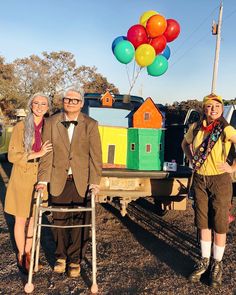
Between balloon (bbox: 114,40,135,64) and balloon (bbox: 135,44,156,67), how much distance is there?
17 centimetres

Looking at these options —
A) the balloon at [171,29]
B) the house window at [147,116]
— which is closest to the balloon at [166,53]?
the balloon at [171,29]

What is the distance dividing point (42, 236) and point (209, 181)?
2724mm

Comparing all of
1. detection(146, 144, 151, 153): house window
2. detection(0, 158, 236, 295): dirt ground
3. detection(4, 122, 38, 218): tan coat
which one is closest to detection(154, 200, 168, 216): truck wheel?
detection(0, 158, 236, 295): dirt ground

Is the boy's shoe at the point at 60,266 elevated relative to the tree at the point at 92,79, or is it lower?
lower

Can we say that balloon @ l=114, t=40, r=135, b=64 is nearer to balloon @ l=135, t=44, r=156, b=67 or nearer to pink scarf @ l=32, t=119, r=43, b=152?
balloon @ l=135, t=44, r=156, b=67

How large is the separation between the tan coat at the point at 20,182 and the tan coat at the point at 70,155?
0.18m

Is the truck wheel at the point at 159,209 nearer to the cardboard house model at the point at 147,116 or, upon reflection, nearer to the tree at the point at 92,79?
the cardboard house model at the point at 147,116

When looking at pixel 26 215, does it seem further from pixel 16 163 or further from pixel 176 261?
pixel 176 261

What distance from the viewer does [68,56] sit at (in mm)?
38188

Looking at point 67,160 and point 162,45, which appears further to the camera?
point 162,45

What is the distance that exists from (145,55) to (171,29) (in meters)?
1.19

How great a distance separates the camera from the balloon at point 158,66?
28.8ft

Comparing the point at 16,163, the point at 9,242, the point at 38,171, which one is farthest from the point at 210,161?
the point at 9,242

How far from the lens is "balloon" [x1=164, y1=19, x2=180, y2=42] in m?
8.92
